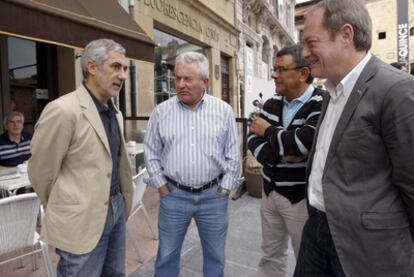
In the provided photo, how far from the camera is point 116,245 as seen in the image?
7.39 feet

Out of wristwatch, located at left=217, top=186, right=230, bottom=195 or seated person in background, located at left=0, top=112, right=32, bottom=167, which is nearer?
wristwatch, located at left=217, top=186, right=230, bottom=195

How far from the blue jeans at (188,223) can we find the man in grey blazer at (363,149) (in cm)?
104

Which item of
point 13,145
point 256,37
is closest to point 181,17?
point 13,145

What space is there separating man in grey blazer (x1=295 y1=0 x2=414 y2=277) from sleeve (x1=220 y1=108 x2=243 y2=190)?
981 mm

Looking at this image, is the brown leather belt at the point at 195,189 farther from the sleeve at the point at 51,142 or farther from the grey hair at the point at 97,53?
the grey hair at the point at 97,53

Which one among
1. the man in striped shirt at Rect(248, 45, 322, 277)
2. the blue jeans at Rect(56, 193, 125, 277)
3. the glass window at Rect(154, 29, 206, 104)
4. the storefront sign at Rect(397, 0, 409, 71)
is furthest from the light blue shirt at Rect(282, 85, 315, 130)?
the storefront sign at Rect(397, 0, 409, 71)

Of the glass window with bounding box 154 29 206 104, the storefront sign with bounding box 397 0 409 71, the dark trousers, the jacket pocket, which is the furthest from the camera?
the storefront sign with bounding box 397 0 409 71

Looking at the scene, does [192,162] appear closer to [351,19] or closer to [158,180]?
[158,180]

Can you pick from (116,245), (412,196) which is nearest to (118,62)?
(116,245)

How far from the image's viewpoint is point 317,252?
1722mm

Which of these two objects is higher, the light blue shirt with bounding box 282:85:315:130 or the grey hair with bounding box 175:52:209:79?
the grey hair with bounding box 175:52:209:79

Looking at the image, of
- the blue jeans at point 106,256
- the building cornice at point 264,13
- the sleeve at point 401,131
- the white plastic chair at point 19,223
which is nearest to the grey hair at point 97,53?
the blue jeans at point 106,256

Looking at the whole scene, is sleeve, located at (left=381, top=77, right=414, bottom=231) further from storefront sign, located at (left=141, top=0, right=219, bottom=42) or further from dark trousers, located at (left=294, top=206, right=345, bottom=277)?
storefront sign, located at (left=141, top=0, right=219, bottom=42)

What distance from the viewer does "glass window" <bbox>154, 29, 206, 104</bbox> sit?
9867 millimetres
